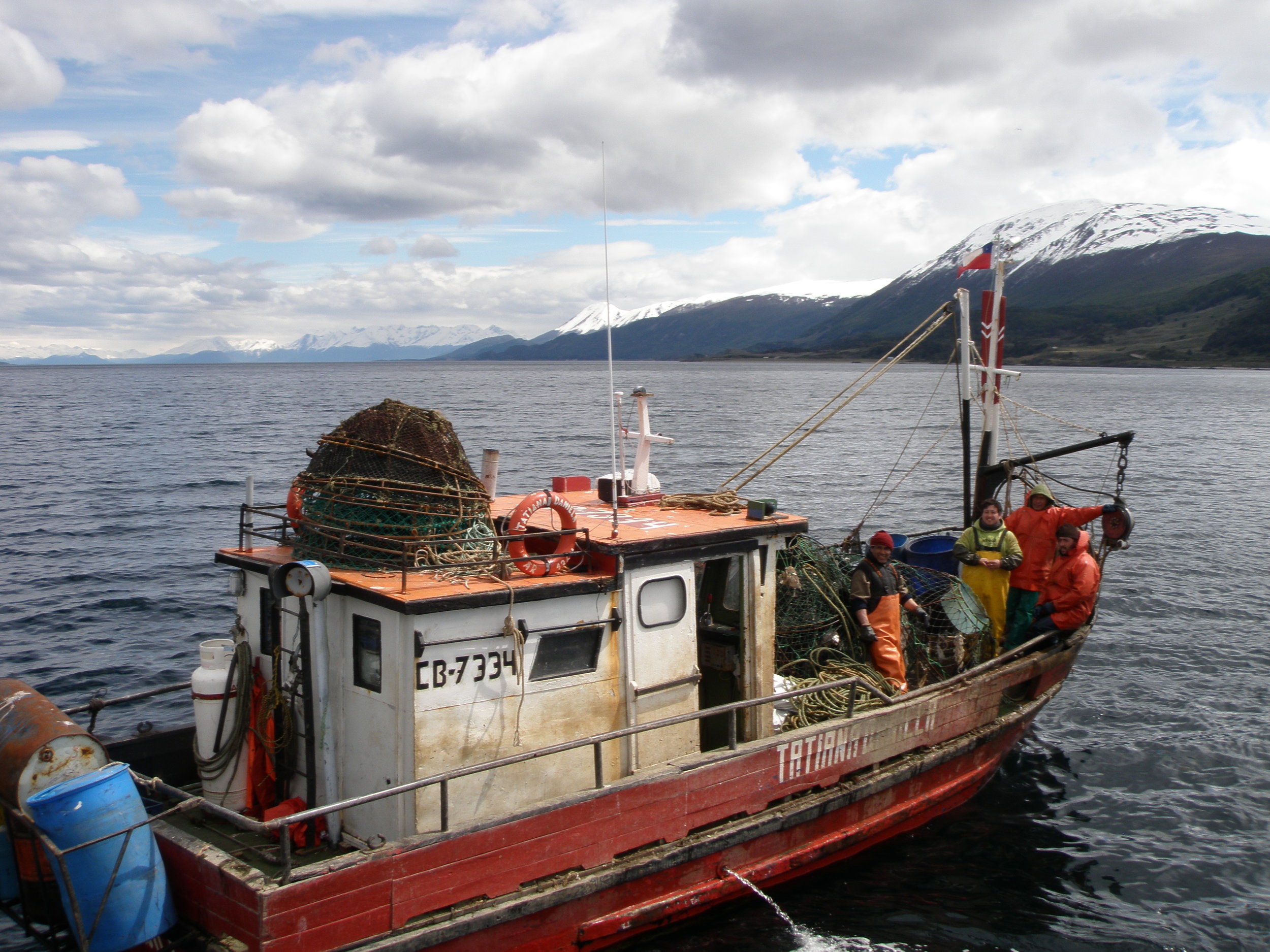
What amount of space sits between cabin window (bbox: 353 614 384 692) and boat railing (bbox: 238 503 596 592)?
0.46 m

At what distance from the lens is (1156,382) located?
11062cm

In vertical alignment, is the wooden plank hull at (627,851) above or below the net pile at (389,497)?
below

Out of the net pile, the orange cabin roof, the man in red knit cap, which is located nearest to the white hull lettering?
the man in red knit cap

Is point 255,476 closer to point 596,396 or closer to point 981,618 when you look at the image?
point 981,618

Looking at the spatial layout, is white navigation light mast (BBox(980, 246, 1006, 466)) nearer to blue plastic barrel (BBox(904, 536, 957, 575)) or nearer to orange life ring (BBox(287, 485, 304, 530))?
blue plastic barrel (BBox(904, 536, 957, 575))

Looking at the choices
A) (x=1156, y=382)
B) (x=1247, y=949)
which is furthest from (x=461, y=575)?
(x=1156, y=382)

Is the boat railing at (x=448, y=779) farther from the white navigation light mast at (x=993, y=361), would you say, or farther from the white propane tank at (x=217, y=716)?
the white navigation light mast at (x=993, y=361)

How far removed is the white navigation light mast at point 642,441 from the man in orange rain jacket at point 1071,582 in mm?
5832

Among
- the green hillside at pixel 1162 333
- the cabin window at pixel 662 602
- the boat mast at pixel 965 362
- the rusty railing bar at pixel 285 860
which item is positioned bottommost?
the rusty railing bar at pixel 285 860

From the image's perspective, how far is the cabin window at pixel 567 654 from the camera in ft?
25.3

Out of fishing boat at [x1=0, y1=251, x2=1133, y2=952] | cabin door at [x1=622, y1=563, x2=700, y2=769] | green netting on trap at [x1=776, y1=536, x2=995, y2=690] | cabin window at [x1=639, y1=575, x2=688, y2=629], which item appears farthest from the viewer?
green netting on trap at [x1=776, y1=536, x2=995, y2=690]

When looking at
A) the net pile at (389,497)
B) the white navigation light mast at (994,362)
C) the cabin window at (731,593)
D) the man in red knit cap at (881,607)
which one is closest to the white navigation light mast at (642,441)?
the cabin window at (731,593)

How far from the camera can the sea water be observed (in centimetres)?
990

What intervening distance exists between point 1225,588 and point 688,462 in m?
24.8
